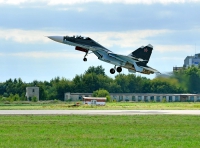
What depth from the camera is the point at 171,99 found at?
4358 inches

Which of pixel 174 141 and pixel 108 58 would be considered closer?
pixel 174 141

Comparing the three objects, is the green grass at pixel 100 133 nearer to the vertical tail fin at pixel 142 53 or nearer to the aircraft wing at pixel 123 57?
the aircraft wing at pixel 123 57

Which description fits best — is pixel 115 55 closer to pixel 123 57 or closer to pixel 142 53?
pixel 123 57

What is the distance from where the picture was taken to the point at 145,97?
11681 cm

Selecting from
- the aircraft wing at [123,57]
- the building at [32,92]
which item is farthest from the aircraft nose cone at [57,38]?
the building at [32,92]

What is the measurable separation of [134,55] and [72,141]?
117 feet

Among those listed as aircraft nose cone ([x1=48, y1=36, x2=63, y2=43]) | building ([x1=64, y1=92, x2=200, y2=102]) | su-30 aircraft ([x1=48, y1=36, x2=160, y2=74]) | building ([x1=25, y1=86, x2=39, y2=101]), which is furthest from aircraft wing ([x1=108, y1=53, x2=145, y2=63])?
building ([x1=25, y1=86, x2=39, y2=101])

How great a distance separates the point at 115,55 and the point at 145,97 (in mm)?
55572

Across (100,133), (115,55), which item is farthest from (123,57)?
(100,133)

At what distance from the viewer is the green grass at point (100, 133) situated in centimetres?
2769

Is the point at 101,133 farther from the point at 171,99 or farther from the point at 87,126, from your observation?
the point at 171,99

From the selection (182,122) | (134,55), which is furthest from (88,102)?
(182,122)

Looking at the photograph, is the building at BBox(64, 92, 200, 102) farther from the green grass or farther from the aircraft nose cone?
the green grass

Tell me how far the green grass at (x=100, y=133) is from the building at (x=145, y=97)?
65453mm
